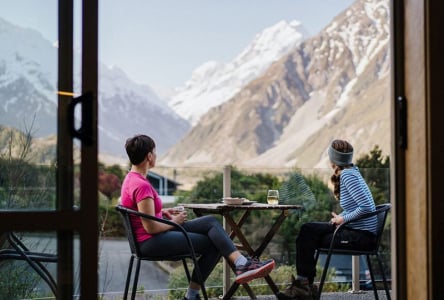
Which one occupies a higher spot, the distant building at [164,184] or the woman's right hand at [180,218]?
the distant building at [164,184]

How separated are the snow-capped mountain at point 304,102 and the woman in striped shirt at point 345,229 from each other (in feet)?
23.0

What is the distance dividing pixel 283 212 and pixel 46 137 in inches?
120

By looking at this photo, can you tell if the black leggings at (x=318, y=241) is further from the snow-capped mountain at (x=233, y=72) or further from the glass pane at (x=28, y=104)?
the snow-capped mountain at (x=233, y=72)

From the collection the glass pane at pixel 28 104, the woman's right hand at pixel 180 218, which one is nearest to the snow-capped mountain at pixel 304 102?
the woman's right hand at pixel 180 218

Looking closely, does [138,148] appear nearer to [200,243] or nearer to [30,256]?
[200,243]

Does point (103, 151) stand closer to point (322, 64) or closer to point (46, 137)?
point (322, 64)

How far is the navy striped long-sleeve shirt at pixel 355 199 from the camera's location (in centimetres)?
450

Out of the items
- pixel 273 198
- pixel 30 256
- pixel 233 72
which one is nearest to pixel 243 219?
pixel 273 198

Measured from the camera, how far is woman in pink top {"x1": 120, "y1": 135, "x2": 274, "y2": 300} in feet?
13.9

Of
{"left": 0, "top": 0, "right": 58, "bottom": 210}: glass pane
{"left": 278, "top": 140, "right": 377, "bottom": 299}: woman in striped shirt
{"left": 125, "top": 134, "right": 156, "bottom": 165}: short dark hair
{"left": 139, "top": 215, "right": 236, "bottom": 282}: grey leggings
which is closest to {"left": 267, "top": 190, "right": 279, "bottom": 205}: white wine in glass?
{"left": 278, "top": 140, "right": 377, "bottom": 299}: woman in striped shirt

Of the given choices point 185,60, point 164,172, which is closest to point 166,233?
point 164,172

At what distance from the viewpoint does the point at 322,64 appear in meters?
13.0

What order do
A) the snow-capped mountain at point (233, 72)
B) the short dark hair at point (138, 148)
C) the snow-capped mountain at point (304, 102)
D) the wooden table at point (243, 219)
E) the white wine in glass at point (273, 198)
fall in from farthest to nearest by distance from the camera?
the snow-capped mountain at point (233, 72)
the snow-capped mountain at point (304, 102)
the white wine in glass at point (273, 198)
the wooden table at point (243, 219)
the short dark hair at point (138, 148)

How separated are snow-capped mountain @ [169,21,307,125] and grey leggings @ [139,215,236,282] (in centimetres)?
855
